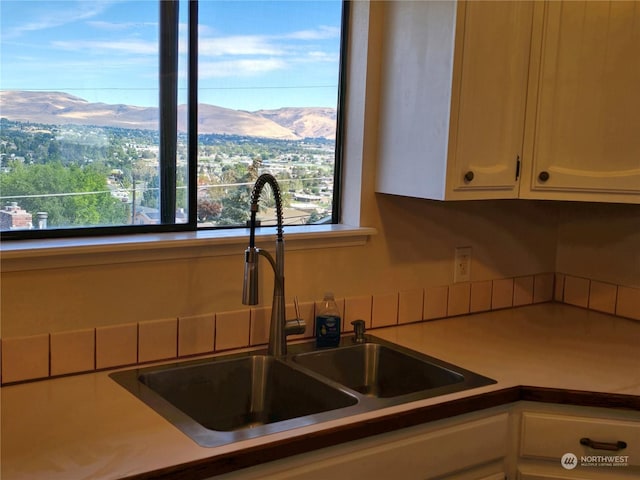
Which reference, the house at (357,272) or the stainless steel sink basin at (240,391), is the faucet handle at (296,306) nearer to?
the house at (357,272)

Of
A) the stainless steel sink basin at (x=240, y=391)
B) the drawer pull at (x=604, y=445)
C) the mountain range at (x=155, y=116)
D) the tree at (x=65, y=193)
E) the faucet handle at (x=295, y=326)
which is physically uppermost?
the mountain range at (x=155, y=116)

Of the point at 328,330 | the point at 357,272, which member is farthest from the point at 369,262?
the point at 328,330

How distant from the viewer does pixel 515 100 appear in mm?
Answer: 2029

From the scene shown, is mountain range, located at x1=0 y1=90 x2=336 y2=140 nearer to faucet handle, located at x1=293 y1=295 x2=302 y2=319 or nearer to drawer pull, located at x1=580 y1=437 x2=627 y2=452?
faucet handle, located at x1=293 y1=295 x2=302 y2=319

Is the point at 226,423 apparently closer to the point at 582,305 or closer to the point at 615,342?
the point at 615,342

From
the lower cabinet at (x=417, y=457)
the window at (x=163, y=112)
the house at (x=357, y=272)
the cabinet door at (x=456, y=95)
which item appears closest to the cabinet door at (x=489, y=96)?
the cabinet door at (x=456, y=95)

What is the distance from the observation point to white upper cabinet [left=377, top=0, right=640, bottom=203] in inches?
76.7

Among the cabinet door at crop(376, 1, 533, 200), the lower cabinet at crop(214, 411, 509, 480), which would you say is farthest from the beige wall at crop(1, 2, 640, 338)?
the lower cabinet at crop(214, 411, 509, 480)

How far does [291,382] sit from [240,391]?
0.14m

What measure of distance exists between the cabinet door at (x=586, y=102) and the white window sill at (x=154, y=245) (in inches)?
22.4

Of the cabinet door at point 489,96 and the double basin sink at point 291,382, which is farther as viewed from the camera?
the cabinet door at point 489,96

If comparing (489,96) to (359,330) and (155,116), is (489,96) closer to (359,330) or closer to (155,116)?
(359,330)

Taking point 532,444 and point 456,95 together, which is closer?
point 532,444

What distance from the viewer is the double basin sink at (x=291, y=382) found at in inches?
66.1
